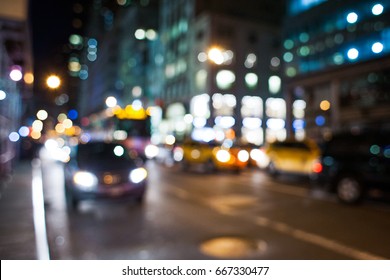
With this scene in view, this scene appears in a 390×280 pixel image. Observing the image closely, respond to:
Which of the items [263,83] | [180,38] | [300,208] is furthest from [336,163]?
[180,38]

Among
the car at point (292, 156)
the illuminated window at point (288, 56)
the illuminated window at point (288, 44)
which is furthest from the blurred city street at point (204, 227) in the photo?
the illuminated window at point (288, 44)

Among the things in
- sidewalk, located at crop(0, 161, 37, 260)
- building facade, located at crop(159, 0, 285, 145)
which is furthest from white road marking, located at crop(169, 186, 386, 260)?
building facade, located at crop(159, 0, 285, 145)

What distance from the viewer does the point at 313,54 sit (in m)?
35.2

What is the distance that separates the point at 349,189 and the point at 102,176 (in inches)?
272

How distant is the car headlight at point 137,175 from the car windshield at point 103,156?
0.26m

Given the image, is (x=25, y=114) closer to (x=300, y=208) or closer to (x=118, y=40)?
(x=300, y=208)

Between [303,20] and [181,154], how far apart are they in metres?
22.1

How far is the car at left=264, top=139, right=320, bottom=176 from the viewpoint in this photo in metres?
15.5

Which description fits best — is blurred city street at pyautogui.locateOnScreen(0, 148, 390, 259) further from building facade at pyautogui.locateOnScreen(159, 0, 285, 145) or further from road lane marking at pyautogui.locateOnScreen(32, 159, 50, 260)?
building facade at pyautogui.locateOnScreen(159, 0, 285, 145)

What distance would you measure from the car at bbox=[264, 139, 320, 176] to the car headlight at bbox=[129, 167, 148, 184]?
25.3 feet

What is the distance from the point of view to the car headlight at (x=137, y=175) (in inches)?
378

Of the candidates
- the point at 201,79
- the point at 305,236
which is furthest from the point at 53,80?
the point at 201,79

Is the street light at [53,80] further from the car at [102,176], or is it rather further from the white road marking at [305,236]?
the white road marking at [305,236]

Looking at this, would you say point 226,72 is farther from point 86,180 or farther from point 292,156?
point 86,180
